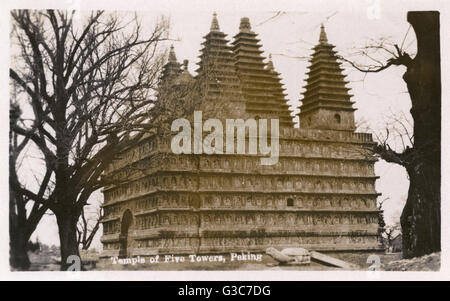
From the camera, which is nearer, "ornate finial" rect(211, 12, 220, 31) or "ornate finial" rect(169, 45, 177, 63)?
"ornate finial" rect(211, 12, 220, 31)

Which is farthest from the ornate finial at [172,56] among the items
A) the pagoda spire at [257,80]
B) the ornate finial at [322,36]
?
the ornate finial at [322,36]

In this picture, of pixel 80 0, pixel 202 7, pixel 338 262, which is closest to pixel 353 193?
pixel 338 262

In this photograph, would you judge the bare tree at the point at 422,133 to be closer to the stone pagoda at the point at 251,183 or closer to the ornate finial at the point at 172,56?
the stone pagoda at the point at 251,183

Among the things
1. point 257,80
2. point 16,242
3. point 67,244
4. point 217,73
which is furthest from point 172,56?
point 16,242

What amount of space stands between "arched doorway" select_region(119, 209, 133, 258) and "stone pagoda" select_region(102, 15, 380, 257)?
0.02m

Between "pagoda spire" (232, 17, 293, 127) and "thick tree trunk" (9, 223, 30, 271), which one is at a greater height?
"pagoda spire" (232, 17, 293, 127)

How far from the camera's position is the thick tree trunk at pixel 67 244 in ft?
35.6

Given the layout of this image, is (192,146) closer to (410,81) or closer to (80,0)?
(80,0)

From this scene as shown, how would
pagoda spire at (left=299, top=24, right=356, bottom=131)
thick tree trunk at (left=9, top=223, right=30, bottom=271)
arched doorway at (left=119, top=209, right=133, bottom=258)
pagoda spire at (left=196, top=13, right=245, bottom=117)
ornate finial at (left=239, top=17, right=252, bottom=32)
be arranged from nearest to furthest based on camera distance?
thick tree trunk at (left=9, top=223, right=30, bottom=271), arched doorway at (left=119, top=209, right=133, bottom=258), ornate finial at (left=239, top=17, right=252, bottom=32), pagoda spire at (left=196, top=13, right=245, bottom=117), pagoda spire at (left=299, top=24, right=356, bottom=131)

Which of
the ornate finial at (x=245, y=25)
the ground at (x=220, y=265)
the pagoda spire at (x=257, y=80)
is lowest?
the ground at (x=220, y=265)

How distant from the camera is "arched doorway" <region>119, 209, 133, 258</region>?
10961 millimetres

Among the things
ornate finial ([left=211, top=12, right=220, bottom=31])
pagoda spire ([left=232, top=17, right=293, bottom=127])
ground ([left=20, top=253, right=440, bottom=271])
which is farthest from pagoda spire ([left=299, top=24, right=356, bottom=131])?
ground ([left=20, top=253, right=440, bottom=271])

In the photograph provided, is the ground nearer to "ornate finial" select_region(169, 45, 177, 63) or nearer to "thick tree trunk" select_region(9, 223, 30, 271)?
"thick tree trunk" select_region(9, 223, 30, 271)
